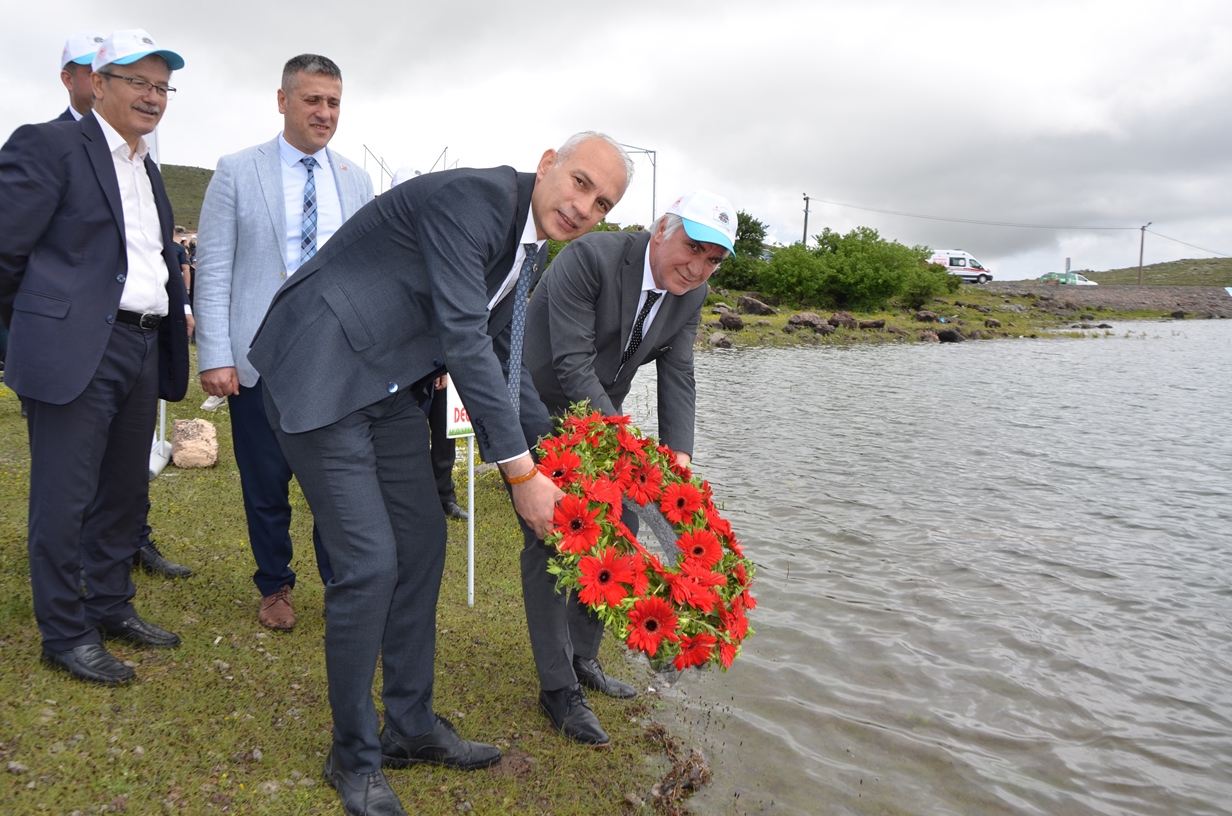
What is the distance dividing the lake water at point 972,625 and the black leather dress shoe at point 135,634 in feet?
9.17

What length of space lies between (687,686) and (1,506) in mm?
5188

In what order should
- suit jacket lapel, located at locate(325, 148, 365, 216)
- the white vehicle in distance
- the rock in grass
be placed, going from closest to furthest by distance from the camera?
suit jacket lapel, located at locate(325, 148, 365, 216) → the rock in grass → the white vehicle in distance

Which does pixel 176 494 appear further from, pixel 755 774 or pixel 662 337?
pixel 755 774

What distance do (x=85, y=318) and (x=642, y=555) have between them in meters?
2.70

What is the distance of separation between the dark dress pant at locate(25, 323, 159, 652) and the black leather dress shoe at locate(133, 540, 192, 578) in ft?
3.36

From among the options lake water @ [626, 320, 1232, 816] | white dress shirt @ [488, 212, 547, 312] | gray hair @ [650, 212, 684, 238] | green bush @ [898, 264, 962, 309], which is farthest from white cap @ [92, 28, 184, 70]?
green bush @ [898, 264, 962, 309]

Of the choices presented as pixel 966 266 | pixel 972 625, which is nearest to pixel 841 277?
pixel 966 266

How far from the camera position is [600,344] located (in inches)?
181

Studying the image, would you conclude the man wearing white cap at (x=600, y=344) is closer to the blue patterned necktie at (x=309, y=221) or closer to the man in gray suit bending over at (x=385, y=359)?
the man in gray suit bending over at (x=385, y=359)

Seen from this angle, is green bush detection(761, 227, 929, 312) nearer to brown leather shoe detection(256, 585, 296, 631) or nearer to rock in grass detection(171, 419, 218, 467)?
rock in grass detection(171, 419, 218, 467)

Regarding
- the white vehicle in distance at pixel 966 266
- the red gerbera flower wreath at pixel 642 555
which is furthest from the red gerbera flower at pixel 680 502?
the white vehicle in distance at pixel 966 266

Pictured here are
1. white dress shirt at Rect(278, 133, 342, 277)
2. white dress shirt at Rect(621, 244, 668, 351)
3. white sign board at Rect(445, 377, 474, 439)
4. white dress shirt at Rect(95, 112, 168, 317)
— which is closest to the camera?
white dress shirt at Rect(95, 112, 168, 317)

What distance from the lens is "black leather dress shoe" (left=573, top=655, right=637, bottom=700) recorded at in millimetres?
4785

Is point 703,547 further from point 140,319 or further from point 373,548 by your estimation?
point 140,319
